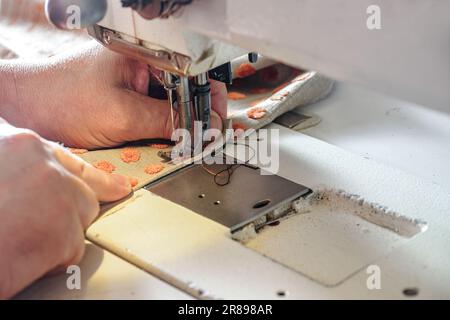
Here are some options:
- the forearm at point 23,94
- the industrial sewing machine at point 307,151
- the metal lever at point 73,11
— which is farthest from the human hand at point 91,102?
the metal lever at point 73,11

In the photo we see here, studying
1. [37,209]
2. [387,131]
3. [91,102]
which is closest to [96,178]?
[37,209]

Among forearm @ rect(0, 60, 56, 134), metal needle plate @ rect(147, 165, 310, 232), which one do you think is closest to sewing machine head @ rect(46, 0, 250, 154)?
metal needle plate @ rect(147, 165, 310, 232)

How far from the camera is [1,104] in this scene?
1.34m

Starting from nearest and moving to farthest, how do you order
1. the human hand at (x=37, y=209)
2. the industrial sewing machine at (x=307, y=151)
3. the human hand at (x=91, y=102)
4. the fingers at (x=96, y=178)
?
the industrial sewing machine at (x=307, y=151) < the human hand at (x=37, y=209) < the fingers at (x=96, y=178) < the human hand at (x=91, y=102)

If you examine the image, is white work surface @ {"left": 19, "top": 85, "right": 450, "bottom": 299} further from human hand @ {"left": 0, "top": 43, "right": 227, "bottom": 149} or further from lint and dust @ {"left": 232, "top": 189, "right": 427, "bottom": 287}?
human hand @ {"left": 0, "top": 43, "right": 227, "bottom": 149}

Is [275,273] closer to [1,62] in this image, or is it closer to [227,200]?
[227,200]

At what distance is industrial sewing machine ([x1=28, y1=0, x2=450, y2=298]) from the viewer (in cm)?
75

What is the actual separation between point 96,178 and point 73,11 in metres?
0.25

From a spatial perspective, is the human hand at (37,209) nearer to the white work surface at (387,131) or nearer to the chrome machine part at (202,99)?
the chrome machine part at (202,99)

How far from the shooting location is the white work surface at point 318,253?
0.92m

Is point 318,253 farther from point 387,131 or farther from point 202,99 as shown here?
point 387,131

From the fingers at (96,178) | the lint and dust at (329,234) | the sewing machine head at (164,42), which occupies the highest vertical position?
the sewing machine head at (164,42)

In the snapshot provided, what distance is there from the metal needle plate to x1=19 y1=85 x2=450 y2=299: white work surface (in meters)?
0.02

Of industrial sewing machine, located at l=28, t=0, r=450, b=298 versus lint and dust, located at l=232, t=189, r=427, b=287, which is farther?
lint and dust, located at l=232, t=189, r=427, b=287
